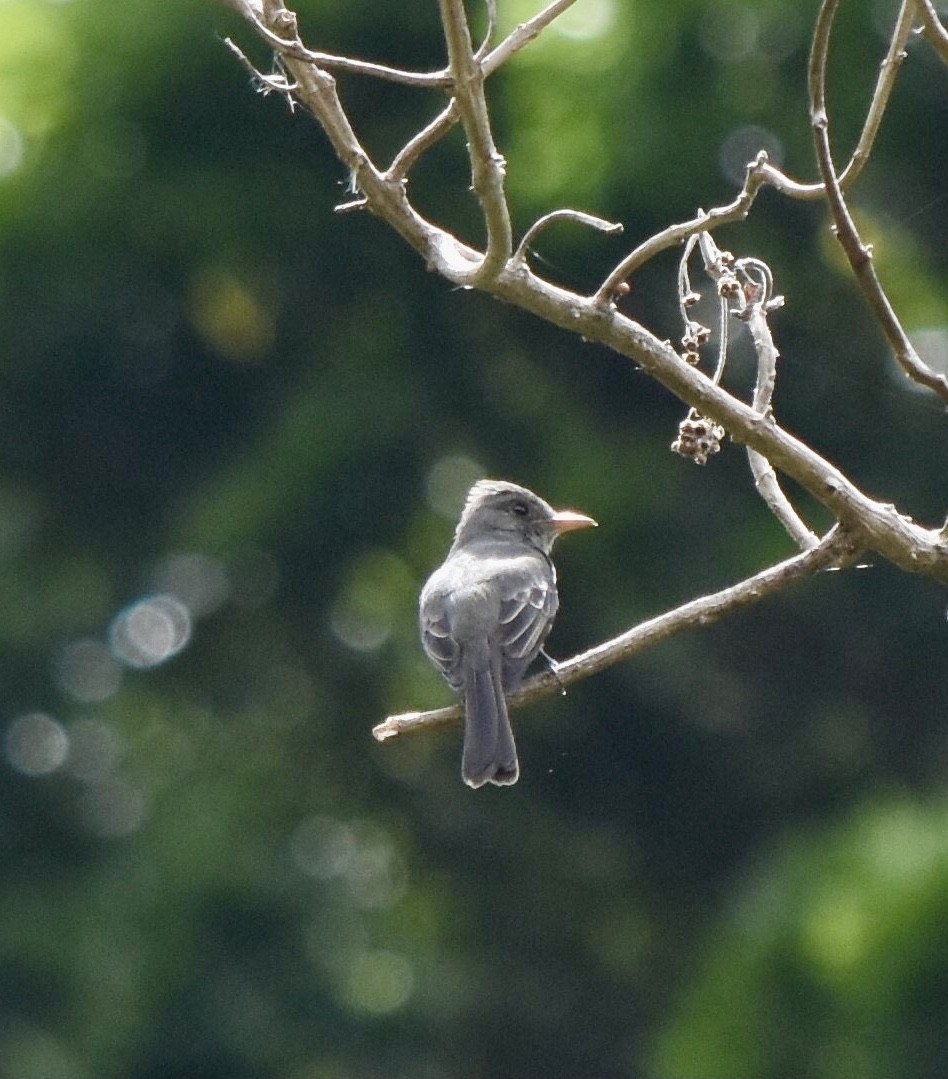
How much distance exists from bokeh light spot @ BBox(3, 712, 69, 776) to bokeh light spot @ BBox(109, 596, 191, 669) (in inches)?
25.1

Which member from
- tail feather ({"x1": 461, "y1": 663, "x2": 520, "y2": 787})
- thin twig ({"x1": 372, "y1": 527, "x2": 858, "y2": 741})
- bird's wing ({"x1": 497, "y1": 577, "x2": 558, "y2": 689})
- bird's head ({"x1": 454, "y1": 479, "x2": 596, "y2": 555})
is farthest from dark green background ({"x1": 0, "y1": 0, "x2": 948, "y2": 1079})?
thin twig ({"x1": 372, "y1": 527, "x2": 858, "y2": 741})

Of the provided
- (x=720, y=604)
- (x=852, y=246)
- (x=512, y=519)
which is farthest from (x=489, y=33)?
(x=512, y=519)

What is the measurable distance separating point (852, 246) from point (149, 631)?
11953 mm

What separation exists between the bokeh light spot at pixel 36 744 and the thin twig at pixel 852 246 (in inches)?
467

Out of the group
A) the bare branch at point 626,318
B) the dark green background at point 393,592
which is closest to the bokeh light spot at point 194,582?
the dark green background at point 393,592

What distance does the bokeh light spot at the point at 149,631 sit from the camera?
15633mm

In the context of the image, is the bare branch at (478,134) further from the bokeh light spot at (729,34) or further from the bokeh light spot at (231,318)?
the bokeh light spot at (231,318)

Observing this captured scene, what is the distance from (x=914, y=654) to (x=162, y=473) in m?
5.05

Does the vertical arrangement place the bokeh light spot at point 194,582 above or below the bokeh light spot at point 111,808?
above

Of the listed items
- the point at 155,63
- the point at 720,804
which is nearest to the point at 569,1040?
the point at 720,804

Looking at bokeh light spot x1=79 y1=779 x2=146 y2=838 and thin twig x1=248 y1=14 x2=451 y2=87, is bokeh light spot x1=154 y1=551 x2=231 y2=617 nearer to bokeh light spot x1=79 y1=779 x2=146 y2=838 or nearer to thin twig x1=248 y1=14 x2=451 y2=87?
bokeh light spot x1=79 y1=779 x2=146 y2=838

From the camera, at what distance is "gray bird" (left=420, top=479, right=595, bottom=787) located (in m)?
6.09

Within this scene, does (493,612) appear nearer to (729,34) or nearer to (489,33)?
(489,33)

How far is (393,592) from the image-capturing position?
15.5m
